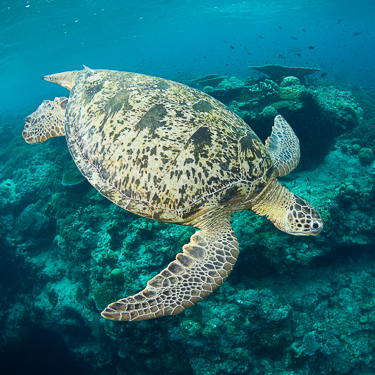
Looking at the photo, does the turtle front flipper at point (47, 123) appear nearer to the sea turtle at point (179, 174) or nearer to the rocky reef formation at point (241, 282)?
the sea turtle at point (179, 174)

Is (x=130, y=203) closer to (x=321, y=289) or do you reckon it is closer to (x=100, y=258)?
(x=100, y=258)

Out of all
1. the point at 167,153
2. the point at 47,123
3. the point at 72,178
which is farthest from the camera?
the point at 72,178

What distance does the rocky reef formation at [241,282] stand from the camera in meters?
3.72

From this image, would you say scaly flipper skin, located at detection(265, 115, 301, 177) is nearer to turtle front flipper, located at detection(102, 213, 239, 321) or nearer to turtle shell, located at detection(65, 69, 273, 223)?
turtle shell, located at detection(65, 69, 273, 223)

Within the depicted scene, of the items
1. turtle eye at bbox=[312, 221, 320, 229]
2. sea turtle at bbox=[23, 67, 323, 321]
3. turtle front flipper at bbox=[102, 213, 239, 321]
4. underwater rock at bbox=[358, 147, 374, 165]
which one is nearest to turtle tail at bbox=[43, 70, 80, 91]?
sea turtle at bbox=[23, 67, 323, 321]

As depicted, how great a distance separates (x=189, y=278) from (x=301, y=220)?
5.41ft

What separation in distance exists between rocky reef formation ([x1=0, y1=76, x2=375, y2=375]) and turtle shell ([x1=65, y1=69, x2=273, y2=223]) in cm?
166

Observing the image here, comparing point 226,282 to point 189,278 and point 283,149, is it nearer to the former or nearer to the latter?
point 189,278

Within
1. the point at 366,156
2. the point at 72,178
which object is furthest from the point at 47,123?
the point at 366,156

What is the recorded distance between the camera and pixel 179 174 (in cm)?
243

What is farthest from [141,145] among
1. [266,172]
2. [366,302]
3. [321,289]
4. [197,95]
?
[366,302]

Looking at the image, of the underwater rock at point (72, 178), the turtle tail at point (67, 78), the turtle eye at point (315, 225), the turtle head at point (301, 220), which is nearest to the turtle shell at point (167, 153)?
the turtle head at point (301, 220)

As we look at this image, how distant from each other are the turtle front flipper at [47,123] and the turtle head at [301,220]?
4.30 m

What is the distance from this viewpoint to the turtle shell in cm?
244
